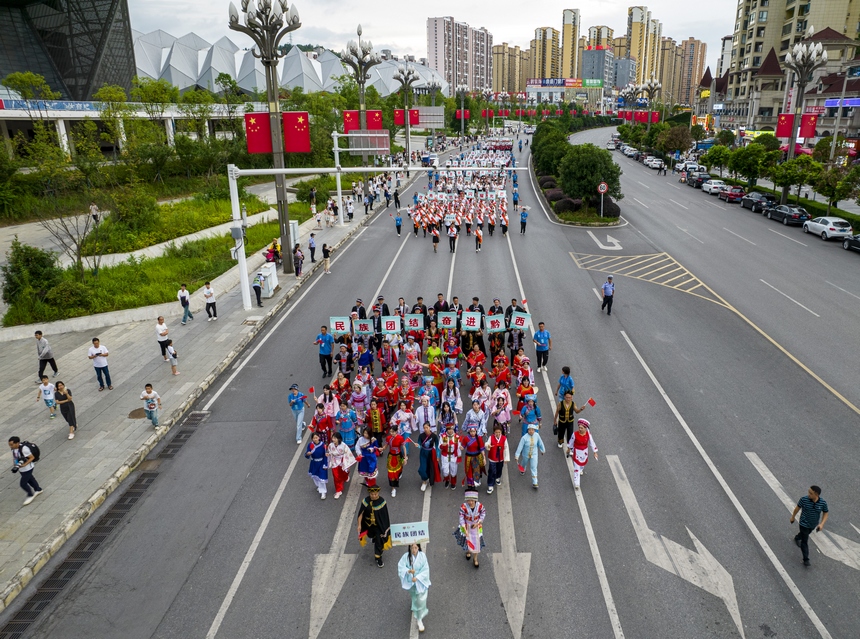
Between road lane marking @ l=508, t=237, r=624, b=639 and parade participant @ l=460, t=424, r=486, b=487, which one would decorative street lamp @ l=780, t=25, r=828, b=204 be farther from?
parade participant @ l=460, t=424, r=486, b=487

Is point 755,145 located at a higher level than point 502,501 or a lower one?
higher

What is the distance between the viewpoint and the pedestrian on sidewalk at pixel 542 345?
15414 mm

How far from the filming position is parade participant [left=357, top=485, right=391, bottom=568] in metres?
8.85

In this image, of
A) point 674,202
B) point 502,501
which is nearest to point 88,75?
point 674,202

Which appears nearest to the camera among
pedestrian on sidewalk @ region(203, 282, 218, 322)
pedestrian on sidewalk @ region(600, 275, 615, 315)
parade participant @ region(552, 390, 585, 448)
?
parade participant @ region(552, 390, 585, 448)

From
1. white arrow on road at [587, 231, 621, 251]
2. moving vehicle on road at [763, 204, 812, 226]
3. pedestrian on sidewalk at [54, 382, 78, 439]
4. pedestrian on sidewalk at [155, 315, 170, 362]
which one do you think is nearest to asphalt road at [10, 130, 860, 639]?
pedestrian on sidewalk at [155, 315, 170, 362]

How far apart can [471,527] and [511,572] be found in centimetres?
103

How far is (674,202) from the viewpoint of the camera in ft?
154

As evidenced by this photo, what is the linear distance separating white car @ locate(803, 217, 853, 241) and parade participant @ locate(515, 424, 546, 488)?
30056 millimetres

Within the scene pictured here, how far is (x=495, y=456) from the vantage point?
35.2 feet

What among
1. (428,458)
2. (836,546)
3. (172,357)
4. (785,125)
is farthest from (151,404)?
(785,125)

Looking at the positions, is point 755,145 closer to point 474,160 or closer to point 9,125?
point 474,160

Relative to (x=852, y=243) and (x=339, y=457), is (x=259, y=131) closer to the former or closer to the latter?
(x=339, y=457)

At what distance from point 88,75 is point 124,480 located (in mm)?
69857
